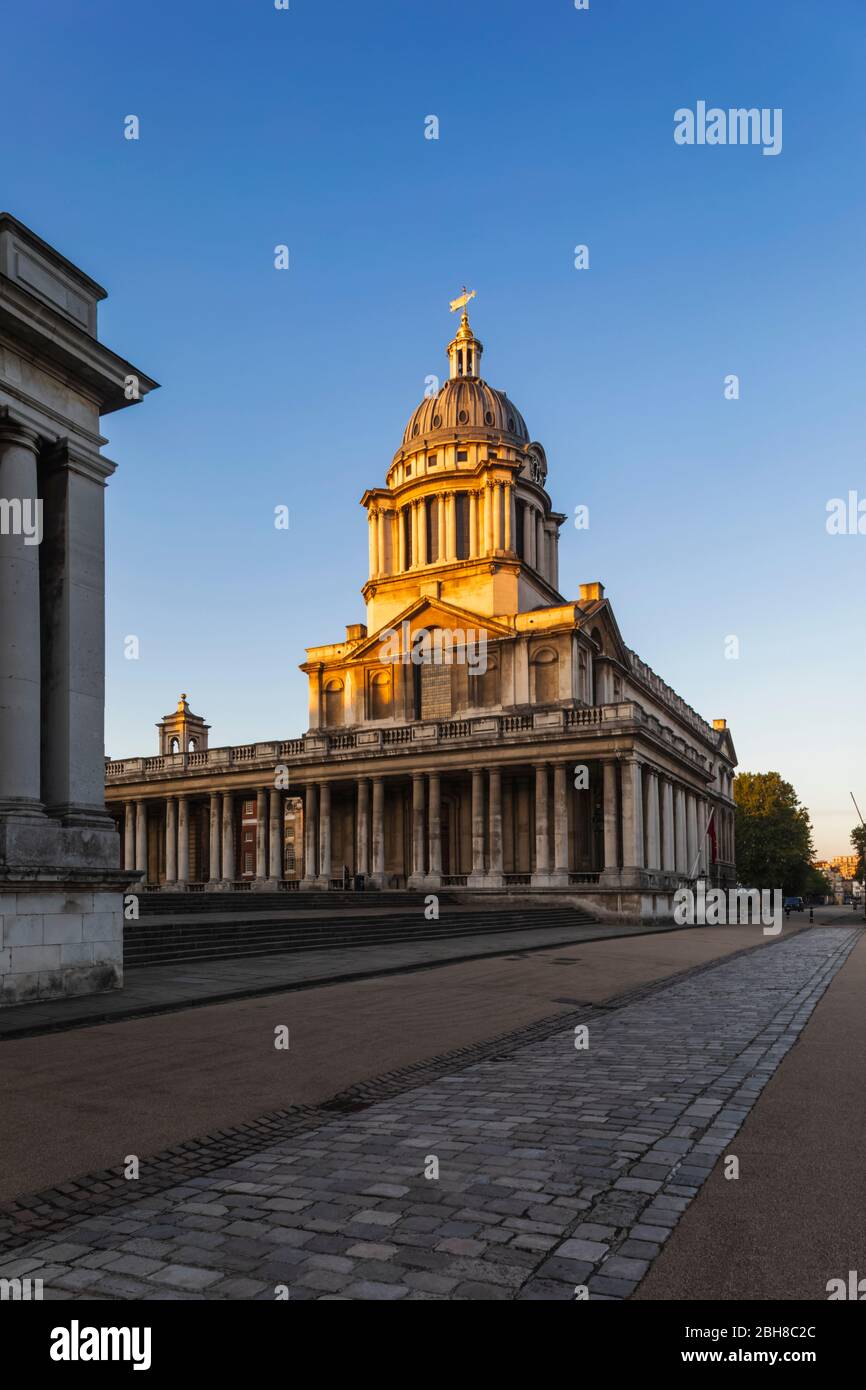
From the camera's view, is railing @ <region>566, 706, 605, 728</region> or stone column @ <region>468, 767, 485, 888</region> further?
stone column @ <region>468, 767, 485, 888</region>

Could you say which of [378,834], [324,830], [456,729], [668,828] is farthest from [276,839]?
[668,828]

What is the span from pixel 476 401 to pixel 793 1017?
6545 cm

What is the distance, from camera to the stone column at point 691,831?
65438mm

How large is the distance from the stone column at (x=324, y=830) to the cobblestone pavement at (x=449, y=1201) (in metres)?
47.7

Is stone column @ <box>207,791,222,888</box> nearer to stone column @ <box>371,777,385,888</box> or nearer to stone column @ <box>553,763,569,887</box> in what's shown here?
stone column @ <box>371,777,385,888</box>

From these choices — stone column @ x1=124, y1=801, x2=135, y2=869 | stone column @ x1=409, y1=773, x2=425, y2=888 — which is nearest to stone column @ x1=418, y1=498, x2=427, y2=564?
stone column @ x1=409, y1=773, x2=425, y2=888

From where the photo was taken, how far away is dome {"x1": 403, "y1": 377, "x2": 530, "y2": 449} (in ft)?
241

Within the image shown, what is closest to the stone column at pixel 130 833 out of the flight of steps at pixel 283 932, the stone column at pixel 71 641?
the flight of steps at pixel 283 932

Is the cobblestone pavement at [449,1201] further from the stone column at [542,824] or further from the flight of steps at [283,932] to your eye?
the stone column at [542,824]

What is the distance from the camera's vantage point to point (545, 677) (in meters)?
57.4

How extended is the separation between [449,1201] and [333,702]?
200ft

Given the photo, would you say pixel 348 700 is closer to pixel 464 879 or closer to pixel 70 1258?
pixel 464 879

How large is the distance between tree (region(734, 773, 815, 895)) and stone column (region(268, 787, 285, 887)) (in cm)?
5924

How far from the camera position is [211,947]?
22.0 metres
